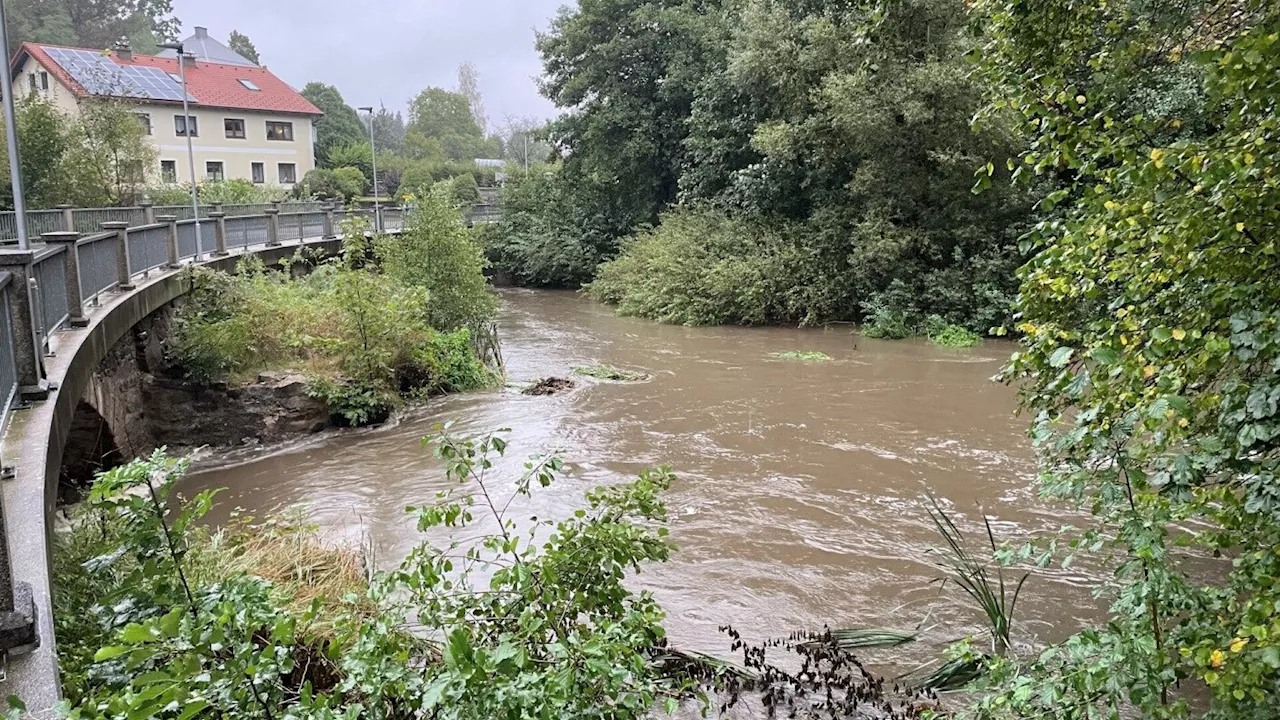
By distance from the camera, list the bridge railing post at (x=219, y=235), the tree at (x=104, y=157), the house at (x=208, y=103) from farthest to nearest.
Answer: the house at (x=208, y=103), the tree at (x=104, y=157), the bridge railing post at (x=219, y=235)

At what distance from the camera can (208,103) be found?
4709 cm

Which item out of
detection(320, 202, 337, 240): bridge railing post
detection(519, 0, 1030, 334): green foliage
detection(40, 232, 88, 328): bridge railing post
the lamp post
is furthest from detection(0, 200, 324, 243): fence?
detection(519, 0, 1030, 334): green foliage

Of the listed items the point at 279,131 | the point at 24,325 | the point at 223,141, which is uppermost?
the point at 279,131

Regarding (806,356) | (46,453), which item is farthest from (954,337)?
(46,453)

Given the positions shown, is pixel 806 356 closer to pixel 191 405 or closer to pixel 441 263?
pixel 441 263

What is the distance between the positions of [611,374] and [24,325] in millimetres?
10209

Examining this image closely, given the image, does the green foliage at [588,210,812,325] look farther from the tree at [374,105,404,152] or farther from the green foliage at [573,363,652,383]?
the tree at [374,105,404,152]

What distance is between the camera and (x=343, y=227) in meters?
14.4

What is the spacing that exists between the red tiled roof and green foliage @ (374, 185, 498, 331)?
37386 millimetres

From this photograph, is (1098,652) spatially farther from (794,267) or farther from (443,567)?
(794,267)

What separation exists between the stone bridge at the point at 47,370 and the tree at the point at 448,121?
258 ft

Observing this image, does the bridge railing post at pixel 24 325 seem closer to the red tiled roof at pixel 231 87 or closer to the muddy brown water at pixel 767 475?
the muddy brown water at pixel 767 475

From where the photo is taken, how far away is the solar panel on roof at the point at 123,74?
40159 millimetres

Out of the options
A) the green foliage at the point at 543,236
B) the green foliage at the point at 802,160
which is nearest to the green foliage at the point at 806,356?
the green foliage at the point at 802,160
